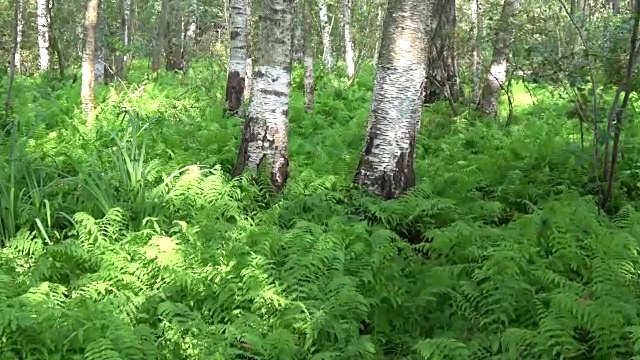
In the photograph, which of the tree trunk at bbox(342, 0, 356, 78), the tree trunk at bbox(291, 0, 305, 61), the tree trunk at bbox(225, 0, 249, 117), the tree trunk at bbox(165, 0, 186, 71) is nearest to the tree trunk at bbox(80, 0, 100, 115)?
the tree trunk at bbox(225, 0, 249, 117)

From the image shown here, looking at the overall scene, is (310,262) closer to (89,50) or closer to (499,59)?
(89,50)

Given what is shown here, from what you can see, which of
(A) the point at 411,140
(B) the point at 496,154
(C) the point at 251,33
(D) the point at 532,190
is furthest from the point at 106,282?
(C) the point at 251,33

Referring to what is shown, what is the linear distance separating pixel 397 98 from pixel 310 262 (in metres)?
2.40

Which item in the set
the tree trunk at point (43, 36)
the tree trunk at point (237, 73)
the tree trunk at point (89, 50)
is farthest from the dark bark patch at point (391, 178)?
the tree trunk at point (43, 36)

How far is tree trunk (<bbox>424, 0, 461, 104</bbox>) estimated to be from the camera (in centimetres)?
1141

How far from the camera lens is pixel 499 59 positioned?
10.8 m

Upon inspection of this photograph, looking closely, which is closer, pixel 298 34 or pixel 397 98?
pixel 397 98

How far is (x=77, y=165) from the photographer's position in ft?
21.6

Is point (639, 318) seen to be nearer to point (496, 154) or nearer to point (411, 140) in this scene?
point (411, 140)

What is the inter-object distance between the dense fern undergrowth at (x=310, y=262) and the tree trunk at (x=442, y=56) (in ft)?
14.5

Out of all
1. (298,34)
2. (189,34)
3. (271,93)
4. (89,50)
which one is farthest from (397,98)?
(189,34)

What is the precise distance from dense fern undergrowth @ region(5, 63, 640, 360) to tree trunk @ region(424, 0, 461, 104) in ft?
14.5

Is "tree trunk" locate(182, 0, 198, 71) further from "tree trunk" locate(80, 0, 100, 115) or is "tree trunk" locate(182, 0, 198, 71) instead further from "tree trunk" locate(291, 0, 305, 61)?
"tree trunk" locate(80, 0, 100, 115)

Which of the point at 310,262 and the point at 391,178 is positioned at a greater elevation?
the point at 391,178
